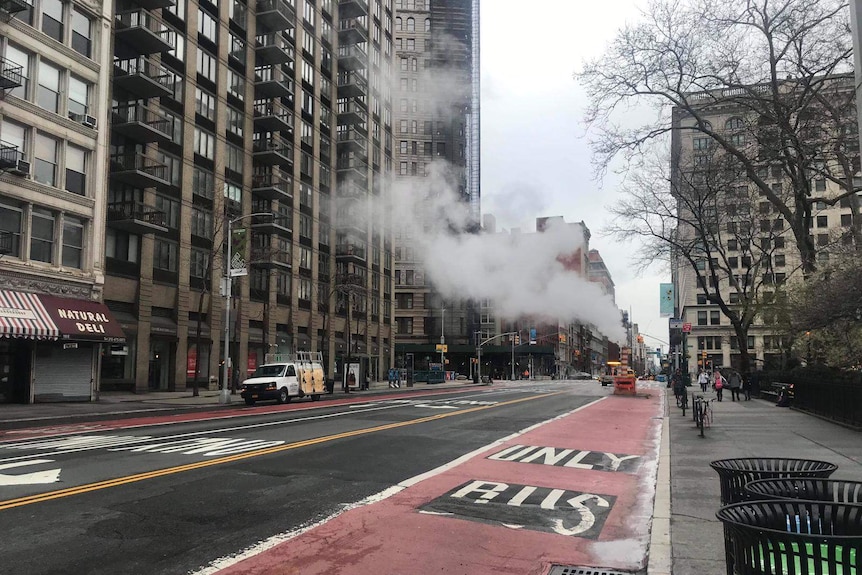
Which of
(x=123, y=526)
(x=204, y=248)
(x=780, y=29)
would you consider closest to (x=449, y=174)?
(x=204, y=248)

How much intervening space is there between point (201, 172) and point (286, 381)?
53.2 ft

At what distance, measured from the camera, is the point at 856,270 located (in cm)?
1664

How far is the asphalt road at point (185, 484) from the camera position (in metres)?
5.58

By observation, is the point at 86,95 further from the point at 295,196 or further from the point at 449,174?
the point at 449,174

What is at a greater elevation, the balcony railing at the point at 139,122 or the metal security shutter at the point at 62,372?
the balcony railing at the point at 139,122

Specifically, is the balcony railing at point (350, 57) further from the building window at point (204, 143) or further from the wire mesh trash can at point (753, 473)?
the wire mesh trash can at point (753, 473)

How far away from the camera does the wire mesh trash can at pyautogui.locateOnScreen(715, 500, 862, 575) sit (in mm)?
2670

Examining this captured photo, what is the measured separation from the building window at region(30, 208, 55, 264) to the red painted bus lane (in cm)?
2054

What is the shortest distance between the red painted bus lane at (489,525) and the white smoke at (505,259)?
3223 centimetres

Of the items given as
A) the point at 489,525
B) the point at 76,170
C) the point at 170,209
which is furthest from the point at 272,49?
the point at 489,525

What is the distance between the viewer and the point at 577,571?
→ 17.3ft

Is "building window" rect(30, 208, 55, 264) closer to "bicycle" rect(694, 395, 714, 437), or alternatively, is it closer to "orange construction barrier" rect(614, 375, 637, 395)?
"bicycle" rect(694, 395, 714, 437)

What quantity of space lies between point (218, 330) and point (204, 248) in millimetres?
4831

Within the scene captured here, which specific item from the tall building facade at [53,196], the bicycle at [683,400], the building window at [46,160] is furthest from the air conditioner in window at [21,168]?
the bicycle at [683,400]
